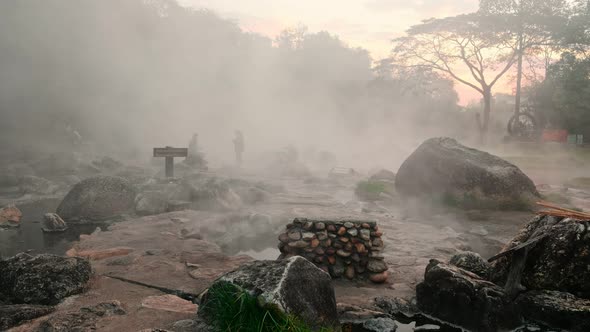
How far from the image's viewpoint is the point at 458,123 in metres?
32.0

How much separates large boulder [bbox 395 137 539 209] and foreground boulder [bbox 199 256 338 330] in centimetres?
672

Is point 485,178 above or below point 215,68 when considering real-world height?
below

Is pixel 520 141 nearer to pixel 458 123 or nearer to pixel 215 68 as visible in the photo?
pixel 458 123

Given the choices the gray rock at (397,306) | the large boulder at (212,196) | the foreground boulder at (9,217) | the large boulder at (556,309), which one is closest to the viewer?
the large boulder at (556,309)

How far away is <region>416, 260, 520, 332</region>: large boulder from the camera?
390cm

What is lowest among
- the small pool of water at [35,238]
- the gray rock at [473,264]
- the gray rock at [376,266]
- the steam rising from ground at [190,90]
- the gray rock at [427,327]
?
the small pool of water at [35,238]

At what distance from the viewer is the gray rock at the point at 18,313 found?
11.7ft

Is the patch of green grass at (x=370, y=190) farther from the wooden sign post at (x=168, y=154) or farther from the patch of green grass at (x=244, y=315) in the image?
the patch of green grass at (x=244, y=315)

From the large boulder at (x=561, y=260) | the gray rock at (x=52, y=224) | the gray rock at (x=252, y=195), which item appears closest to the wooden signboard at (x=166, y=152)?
the gray rock at (x=252, y=195)

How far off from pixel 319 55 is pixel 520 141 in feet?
69.0

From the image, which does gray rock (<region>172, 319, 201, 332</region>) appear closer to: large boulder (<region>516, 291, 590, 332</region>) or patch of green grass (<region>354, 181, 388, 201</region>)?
large boulder (<region>516, 291, 590, 332</region>)

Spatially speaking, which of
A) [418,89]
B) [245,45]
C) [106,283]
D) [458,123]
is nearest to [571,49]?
[418,89]

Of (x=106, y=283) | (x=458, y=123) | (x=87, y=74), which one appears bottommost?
(x=106, y=283)

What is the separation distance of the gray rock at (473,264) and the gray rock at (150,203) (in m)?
6.75
